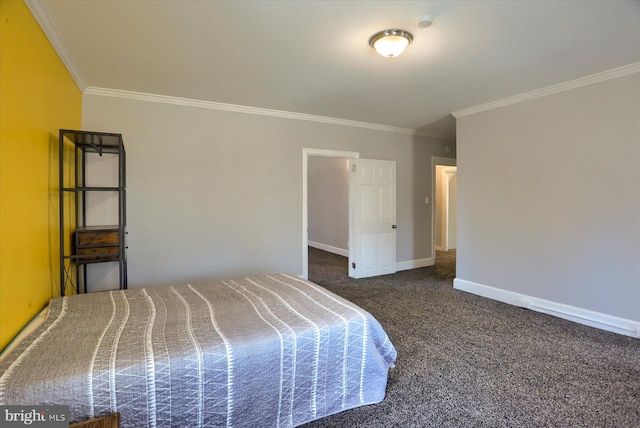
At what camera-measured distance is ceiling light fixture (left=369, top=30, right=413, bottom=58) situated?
2264 millimetres

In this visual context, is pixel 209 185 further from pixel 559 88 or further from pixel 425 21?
pixel 559 88

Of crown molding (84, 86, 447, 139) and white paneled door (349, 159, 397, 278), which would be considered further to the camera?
white paneled door (349, 159, 397, 278)

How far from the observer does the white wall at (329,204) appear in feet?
23.4

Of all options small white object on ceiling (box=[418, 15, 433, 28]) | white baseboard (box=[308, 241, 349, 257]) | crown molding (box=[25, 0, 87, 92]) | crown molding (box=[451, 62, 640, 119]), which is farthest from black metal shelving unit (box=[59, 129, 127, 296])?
white baseboard (box=[308, 241, 349, 257])

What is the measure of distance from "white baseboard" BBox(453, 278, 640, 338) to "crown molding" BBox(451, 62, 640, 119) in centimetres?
227

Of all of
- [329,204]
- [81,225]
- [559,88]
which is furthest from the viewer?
[329,204]

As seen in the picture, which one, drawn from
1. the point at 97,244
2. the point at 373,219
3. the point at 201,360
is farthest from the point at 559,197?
the point at 97,244

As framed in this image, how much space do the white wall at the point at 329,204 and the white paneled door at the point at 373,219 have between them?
1.82m

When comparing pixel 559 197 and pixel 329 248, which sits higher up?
pixel 559 197

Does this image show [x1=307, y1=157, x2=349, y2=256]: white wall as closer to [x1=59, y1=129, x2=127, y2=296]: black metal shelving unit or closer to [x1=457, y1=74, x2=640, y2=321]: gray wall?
[x1=457, y1=74, x2=640, y2=321]: gray wall

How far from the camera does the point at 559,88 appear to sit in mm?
3320

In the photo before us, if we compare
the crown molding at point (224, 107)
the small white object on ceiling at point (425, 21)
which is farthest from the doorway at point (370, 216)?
the small white object on ceiling at point (425, 21)

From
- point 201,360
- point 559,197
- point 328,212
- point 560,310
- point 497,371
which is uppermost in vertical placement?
point 559,197

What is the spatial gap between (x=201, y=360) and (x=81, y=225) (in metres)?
2.62
